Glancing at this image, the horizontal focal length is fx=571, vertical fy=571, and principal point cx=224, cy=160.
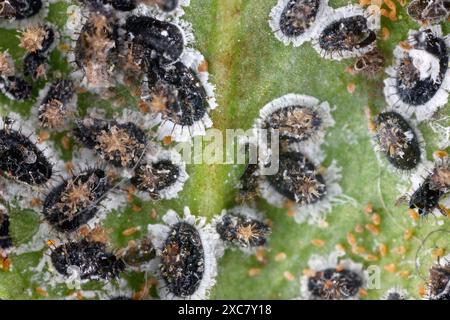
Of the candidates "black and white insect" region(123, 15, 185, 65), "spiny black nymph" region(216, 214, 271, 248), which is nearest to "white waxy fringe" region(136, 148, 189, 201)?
"spiny black nymph" region(216, 214, 271, 248)

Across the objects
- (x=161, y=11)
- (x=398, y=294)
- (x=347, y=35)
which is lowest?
(x=398, y=294)

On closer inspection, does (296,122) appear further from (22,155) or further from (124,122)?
(22,155)

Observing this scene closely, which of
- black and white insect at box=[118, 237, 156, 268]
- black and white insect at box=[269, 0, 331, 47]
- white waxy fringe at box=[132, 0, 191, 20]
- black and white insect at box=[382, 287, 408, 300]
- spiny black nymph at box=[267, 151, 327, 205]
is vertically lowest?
black and white insect at box=[382, 287, 408, 300]

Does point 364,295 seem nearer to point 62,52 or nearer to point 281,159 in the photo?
point 281,159

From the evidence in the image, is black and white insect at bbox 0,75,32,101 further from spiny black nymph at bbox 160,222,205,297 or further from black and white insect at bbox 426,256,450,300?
black and white insect at bbox 426,256,450,300

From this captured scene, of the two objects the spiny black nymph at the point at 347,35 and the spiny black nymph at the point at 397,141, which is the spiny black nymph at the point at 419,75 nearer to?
the spiny black nymph at the point at 397,141

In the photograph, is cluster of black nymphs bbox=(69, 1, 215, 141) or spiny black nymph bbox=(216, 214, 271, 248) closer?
cluster of black nymphs bbox=(69, 1, 215, 141)

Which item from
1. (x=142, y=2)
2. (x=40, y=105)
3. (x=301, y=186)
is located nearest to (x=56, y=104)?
(x=40, y=105)
